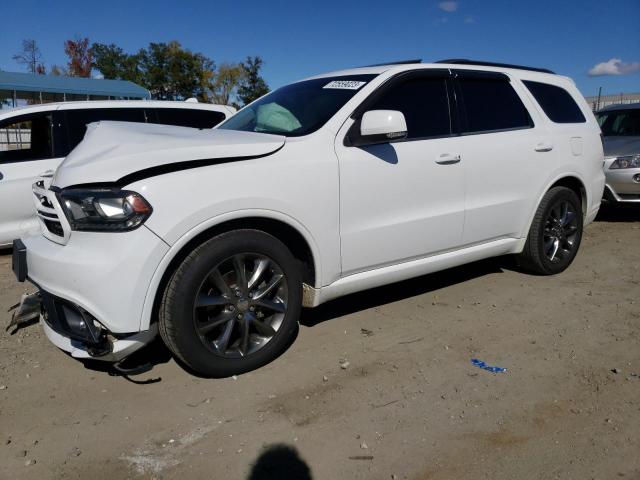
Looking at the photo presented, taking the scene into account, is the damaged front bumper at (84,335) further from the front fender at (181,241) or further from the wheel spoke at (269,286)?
the wheel spoke at (269,286)

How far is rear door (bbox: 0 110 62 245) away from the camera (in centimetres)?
570

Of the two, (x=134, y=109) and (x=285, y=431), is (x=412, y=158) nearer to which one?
(x=285, y=431)

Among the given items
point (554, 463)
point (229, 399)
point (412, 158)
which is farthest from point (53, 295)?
Result: point (554, 463)

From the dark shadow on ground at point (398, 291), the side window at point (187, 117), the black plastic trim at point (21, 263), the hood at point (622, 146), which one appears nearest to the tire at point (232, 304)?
the dark shadow on ground at point (398, 291)

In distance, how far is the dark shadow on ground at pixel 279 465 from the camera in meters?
2.32

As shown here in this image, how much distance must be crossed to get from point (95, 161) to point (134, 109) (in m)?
4.08

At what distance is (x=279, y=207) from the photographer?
10.1ft

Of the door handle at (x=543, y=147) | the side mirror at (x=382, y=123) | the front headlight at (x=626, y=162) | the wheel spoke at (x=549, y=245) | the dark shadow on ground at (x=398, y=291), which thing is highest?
the side mirror at (x=382, y=123)

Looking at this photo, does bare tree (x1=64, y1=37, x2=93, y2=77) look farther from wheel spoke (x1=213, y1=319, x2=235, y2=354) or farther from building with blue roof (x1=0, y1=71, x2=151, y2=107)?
wheel spoke (x1=213, y1=319, x2=235, y2=354)

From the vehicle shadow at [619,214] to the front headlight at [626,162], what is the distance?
58 centimetres

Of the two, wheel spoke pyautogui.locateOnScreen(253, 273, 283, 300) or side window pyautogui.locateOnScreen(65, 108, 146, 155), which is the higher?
side window pyautogui.locateOnScreen(65, 108, 146, 155)

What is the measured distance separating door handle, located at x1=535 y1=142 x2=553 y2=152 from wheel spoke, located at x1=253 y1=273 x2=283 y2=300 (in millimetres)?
2626

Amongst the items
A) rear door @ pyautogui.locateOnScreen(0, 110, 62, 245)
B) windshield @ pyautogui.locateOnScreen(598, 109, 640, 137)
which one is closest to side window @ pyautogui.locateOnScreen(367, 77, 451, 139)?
rear door @ pyautogui.locateOnScreen(0, 110, 62, 245)

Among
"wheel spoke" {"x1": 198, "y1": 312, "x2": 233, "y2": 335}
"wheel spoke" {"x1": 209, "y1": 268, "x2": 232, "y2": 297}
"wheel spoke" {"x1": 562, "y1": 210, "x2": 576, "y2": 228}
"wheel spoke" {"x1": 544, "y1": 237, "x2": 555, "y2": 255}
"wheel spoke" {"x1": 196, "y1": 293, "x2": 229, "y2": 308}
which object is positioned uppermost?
"wheel spoke" {"x1": 562, "y1": 210, "x2": 576, "y2": 228}
